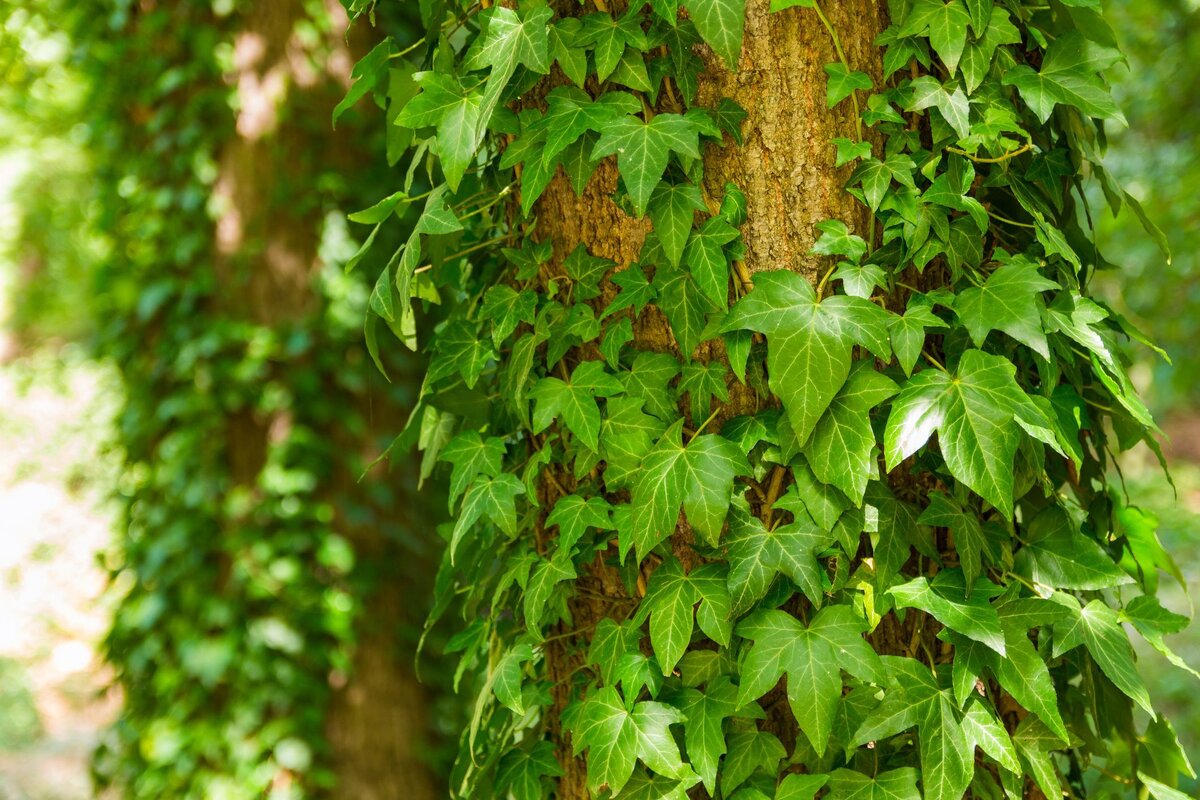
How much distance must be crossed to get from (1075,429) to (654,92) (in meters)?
0.59

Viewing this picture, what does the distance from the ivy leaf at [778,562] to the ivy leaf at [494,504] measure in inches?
10.5

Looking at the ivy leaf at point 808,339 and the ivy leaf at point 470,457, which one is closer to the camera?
the ivy leaf at point 808,339

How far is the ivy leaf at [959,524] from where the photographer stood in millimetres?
998

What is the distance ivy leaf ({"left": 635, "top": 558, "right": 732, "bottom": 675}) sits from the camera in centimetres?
99

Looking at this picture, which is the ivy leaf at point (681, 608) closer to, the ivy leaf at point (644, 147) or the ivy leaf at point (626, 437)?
the ivy leaf at point (626, 437)

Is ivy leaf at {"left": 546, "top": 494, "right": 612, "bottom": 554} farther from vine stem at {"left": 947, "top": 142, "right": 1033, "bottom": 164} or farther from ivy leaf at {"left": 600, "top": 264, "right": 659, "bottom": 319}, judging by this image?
vine stem at {"left": 947, "top": 142, "right": 1033, "bottom": 164}

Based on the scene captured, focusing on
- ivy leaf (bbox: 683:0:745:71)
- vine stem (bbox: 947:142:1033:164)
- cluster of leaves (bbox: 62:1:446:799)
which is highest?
ivy leaf (bbox: 683:0:745:71)

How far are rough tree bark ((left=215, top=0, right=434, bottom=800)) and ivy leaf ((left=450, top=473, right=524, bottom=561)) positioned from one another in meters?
1.65

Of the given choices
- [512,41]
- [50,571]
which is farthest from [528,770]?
[50,571]

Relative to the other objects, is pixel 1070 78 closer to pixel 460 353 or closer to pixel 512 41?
pixel 512 41

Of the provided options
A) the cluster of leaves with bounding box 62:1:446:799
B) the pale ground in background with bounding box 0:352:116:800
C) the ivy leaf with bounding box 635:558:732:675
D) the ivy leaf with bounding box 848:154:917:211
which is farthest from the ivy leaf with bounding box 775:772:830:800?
the pale ground in background with bounding box 0:352:116:800

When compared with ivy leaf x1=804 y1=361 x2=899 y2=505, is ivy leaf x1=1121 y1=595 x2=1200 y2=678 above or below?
below

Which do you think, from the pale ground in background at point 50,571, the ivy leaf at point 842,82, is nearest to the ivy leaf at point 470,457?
the ivy leaf at point 842,82

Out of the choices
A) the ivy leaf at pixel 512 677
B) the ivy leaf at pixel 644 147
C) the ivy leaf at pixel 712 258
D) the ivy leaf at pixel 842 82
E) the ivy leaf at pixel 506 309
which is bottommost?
the ivy leaf at pixel 512 677
